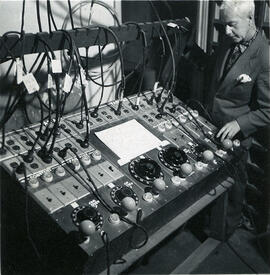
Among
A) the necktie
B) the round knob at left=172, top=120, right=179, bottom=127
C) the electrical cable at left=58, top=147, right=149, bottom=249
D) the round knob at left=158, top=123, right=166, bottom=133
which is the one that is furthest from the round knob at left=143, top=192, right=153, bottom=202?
the necktie

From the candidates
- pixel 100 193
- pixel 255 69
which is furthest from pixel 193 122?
pixel 100 193

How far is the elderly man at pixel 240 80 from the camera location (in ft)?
A: 6.39

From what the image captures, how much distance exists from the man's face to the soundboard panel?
1.85 feet

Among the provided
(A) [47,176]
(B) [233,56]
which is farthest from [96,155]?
(B) [233,56]

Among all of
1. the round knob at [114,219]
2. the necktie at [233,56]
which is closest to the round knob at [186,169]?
the round knob at [114,219]

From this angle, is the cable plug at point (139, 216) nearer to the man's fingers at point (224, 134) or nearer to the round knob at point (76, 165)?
the round knob at point (76, 165)

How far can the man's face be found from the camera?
6.25 feet

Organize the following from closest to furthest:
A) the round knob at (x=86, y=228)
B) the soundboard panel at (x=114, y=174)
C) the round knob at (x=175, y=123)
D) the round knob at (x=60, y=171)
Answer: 1. the round knob at (x=86, y=228)
2. the soundboard panel at (x=114, y=174)
3. the round knob at (x=60, y=171)
4. the round knob at (x=175, y=123)

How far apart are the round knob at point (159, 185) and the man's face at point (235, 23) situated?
100 centimetres

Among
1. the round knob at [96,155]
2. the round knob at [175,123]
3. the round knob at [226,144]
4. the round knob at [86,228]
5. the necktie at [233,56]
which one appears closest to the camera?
the round knob at [86,228]

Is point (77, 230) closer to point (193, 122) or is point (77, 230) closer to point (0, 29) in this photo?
point (193, 122)

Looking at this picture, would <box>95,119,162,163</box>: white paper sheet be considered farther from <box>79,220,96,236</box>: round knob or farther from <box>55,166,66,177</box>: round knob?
<box>79,220,96,236</box>: round knob

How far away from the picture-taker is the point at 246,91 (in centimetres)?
212

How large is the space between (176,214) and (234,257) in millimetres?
1094
